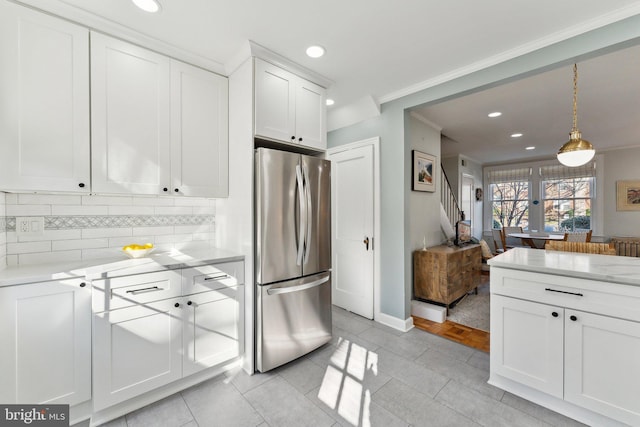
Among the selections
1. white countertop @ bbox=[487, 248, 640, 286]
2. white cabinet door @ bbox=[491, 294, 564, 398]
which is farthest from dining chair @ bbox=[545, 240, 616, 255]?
white cabinet door @ bbox=[491, 294, 564, 398]

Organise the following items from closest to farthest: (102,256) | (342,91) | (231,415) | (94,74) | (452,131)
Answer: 1. (231,415)
2. (94,74)
3. (102,256)
4. (342,91)
5. (452,131)

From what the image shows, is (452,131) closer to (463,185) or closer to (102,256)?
(463,185)

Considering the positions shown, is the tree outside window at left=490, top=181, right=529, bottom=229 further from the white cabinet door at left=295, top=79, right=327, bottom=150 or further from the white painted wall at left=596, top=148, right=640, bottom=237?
the white cabinet door at left=295, top=79, right=327, bottom=150

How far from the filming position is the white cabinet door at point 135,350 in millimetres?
1650

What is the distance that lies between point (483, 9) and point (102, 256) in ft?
10.8

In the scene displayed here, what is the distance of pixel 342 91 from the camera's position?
9.46 ft

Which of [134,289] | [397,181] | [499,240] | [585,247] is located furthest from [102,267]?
[499,240]

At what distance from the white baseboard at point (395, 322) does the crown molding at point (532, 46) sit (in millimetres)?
2493

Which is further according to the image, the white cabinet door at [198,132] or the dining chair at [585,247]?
the dining chair at [585,247]

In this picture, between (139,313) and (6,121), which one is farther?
(139,313)

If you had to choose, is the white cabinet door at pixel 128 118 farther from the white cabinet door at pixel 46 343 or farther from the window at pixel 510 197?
the window at pixel 510 197

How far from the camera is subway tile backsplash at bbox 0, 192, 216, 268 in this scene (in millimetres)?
1812

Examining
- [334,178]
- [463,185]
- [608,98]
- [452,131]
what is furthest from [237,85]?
[463,185]

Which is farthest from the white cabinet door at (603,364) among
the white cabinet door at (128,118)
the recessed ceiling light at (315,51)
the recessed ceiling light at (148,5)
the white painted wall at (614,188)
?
the white painted wall at (614,188)
